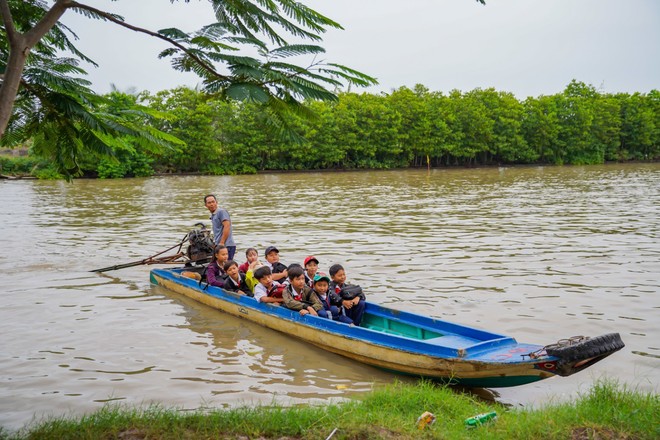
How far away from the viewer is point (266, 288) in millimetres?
9508

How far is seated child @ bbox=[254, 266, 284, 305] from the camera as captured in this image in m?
9.24

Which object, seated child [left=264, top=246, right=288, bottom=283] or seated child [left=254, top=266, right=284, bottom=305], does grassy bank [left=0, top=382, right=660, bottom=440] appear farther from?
seated child [left=264, top=246, right=288, bottom=283]

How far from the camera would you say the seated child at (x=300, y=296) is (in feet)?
28.3

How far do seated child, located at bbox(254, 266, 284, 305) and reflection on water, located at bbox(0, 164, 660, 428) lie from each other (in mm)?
540

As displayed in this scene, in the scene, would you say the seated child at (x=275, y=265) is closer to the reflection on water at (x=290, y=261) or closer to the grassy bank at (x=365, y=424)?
the reflection on water at (x=290, y=261)

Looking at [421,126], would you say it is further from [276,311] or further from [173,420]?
[173,420]

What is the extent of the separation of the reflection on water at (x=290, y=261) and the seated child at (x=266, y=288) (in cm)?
54

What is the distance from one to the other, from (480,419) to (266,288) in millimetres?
5044

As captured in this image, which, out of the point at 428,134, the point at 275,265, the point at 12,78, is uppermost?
the point at 428,134

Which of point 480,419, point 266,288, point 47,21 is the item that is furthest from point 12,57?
point 266,288

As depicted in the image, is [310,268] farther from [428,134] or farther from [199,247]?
[428,134]

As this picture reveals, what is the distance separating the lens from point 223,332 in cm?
943

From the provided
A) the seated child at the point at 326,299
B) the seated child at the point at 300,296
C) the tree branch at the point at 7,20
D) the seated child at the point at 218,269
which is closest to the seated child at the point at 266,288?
the seated child at the point at 300,296

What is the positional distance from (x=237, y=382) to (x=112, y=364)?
1882 mm
